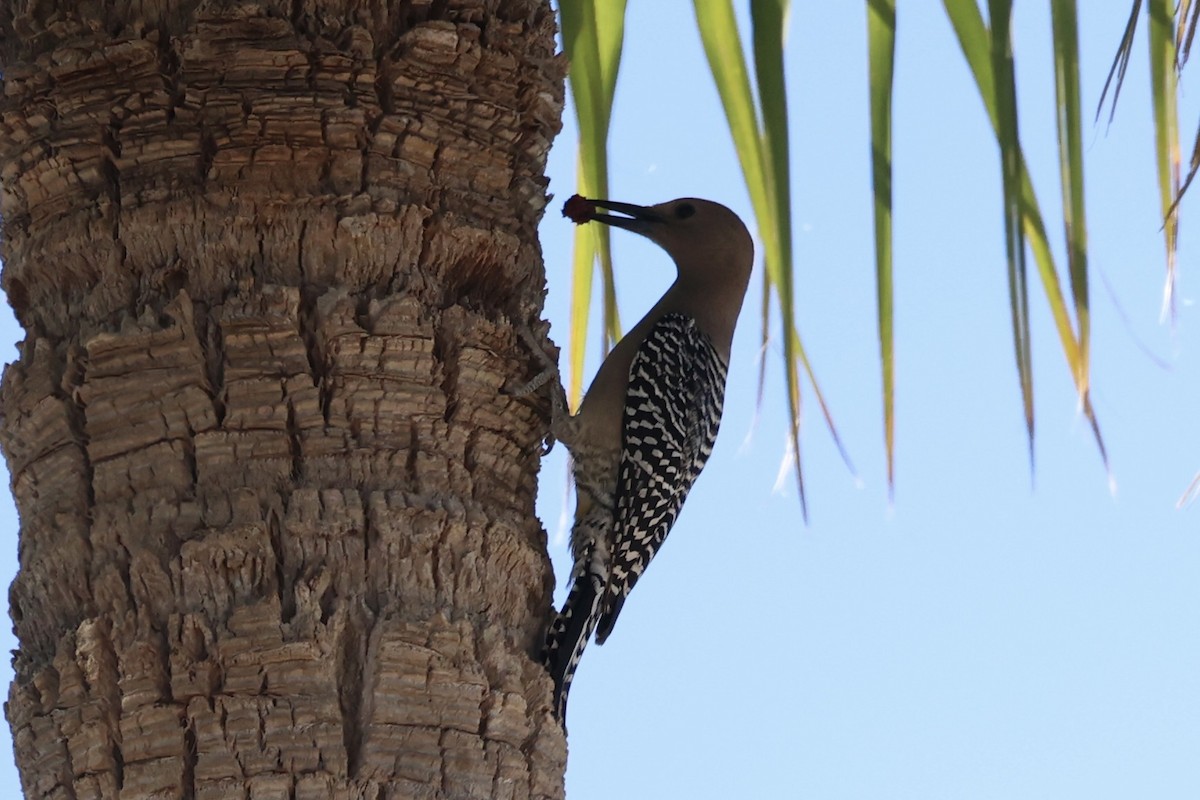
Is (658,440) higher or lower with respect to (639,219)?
lower

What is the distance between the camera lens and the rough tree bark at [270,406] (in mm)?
2877

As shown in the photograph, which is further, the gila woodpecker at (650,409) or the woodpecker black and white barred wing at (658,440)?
the woodpecker black and white barred wing at (658,440)

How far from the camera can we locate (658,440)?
16.3ft

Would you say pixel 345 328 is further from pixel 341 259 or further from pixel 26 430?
pixel 26 430

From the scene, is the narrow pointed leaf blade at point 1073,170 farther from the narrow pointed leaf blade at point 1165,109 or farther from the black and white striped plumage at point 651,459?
the black and white striped plumage at point 651,459

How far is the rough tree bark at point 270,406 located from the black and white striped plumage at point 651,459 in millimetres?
1025

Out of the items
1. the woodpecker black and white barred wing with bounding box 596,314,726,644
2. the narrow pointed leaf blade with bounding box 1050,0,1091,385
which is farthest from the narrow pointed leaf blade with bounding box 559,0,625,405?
the narrow pointed leaf blade with bounding box 1050,0,1091,385

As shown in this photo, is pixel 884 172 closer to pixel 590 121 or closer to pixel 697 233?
pixel 590 121

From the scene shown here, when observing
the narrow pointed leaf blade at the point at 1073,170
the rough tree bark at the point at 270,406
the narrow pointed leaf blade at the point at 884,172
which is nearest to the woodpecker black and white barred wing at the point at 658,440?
the rough tree bark at the point at 270,406

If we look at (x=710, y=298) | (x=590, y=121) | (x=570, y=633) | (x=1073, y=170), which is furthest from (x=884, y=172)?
(x=710, y=298)

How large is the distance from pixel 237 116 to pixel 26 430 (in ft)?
2.39

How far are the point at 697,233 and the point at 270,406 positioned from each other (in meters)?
2.89

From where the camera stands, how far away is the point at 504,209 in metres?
3.68

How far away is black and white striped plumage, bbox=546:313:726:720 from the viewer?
463cm
